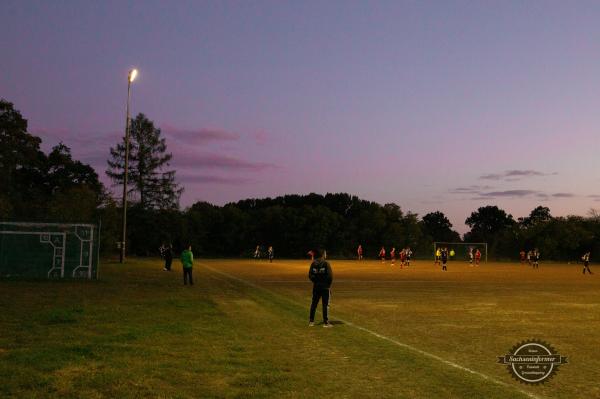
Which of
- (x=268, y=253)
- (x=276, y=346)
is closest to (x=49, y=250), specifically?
(x=276, y=346)

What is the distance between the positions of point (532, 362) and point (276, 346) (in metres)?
4.48

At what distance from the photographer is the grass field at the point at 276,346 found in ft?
26.1

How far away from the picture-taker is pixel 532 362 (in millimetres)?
9336

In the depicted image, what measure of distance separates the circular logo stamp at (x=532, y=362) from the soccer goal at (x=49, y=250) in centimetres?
2300

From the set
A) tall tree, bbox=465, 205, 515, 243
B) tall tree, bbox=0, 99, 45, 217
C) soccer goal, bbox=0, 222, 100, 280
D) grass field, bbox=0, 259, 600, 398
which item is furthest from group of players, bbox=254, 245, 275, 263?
tall tree, bbox=465, 205, 515, 243

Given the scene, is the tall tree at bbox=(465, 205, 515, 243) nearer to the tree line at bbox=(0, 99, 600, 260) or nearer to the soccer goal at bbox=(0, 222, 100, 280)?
the tree line at bbox=(0, 99, 600, 260)

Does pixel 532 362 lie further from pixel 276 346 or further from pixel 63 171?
pixel 63 171

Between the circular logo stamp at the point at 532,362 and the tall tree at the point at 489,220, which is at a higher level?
the tall tree at the point at 489,220

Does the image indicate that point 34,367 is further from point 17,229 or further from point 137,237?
point 137,237

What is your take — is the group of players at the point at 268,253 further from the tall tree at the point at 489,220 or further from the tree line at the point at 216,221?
the tall tree at the point at 489,220

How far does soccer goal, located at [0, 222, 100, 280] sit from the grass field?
26.1 ft

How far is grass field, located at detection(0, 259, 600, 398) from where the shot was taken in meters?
7.94

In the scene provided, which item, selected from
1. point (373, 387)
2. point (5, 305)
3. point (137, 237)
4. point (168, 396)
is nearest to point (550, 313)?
point (373, 387)

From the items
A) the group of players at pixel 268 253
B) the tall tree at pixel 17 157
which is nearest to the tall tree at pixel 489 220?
the group of players at pixel 268 253
